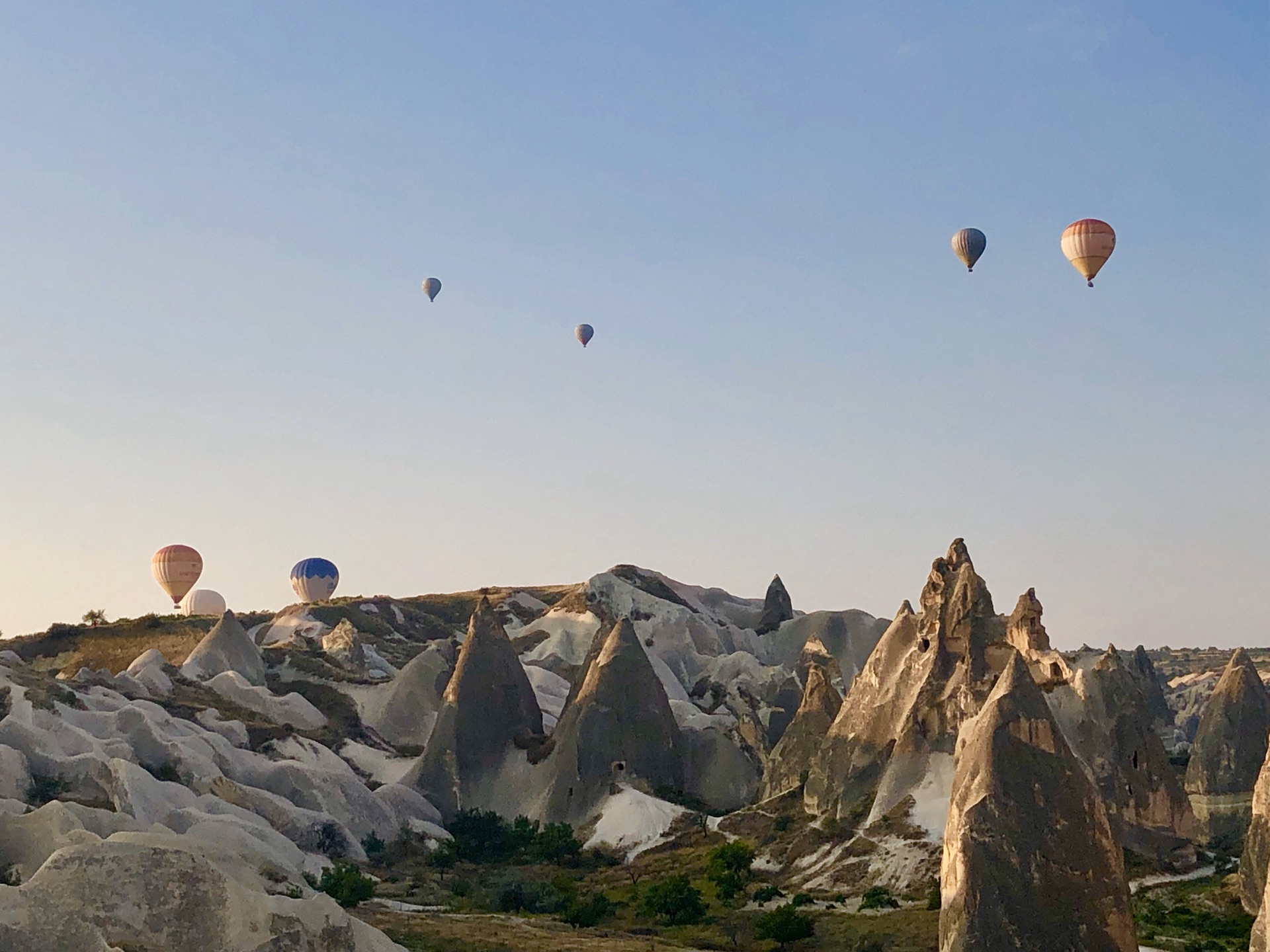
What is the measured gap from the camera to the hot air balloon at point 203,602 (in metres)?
127

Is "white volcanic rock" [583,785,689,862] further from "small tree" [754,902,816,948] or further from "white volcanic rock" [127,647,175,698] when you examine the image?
"white volcanic rock" [127,647,175,698]

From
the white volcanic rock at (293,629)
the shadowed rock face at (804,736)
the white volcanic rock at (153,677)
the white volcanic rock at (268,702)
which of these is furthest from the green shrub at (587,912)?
the white volcanic rock at (293,629)

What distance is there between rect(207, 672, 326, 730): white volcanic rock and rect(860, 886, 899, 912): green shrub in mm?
35372

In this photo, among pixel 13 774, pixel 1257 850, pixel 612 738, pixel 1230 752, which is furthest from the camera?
pixel 612 738

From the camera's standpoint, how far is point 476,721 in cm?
6397

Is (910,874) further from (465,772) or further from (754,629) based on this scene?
(754,629)

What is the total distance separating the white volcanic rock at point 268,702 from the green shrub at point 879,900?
3537 cm

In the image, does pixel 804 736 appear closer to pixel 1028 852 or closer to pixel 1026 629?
pixel 1026 629

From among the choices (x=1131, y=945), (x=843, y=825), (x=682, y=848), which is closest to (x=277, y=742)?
(x=682, y=848)

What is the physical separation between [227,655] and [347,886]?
1565 inches

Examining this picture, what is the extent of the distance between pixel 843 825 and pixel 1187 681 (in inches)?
4209

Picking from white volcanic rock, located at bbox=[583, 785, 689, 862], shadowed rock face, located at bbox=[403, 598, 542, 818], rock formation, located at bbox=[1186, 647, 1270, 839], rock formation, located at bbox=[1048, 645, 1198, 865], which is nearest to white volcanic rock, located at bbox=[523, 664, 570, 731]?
shadowed rock face, located at bbox=[403, 598, 542, 818]

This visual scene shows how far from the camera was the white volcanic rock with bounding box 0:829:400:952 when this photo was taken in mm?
21250

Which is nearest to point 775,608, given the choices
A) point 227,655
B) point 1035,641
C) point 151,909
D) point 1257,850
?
point 227,655
